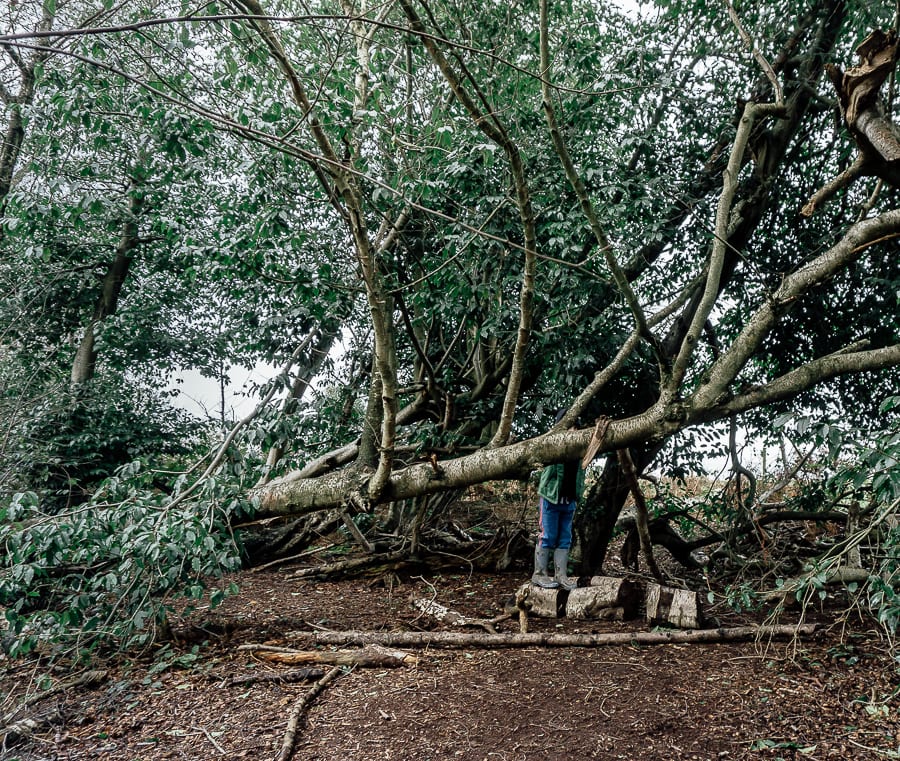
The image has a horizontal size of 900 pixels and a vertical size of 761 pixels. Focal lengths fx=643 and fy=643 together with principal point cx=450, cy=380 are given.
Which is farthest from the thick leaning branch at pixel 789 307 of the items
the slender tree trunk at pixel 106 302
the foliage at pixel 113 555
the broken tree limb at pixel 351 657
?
the slender tree trunk at pixel 106 302

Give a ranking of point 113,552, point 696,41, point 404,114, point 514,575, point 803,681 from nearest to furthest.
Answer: point 803,681, point 113,552, point 696,41, point 404,114, point 514,575

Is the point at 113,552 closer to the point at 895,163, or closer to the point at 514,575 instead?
the point at 514,575

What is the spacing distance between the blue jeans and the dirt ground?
732mm

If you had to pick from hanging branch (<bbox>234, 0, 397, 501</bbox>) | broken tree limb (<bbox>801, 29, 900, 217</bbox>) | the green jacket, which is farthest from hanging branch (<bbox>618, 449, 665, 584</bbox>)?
broken tree limb (<bbox>801, 29, 900, 217</bbox>)

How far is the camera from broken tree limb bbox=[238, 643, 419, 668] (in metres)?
3.90

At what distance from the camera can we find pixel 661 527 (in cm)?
607

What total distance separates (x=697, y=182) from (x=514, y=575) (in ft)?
12.9

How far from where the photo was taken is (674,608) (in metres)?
4.47

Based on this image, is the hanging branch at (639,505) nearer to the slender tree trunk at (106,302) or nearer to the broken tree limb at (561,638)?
the broken tree limb at (561,638)

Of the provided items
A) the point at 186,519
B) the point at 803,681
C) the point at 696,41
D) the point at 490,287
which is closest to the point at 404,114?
the point at 490,287

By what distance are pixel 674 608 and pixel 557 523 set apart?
1045mm

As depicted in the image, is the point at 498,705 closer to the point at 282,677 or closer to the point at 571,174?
the point at 282,677

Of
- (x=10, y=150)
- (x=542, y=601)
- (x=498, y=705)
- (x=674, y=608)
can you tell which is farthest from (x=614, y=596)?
(x=10, y=150)

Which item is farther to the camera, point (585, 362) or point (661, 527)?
point (661, 527)
